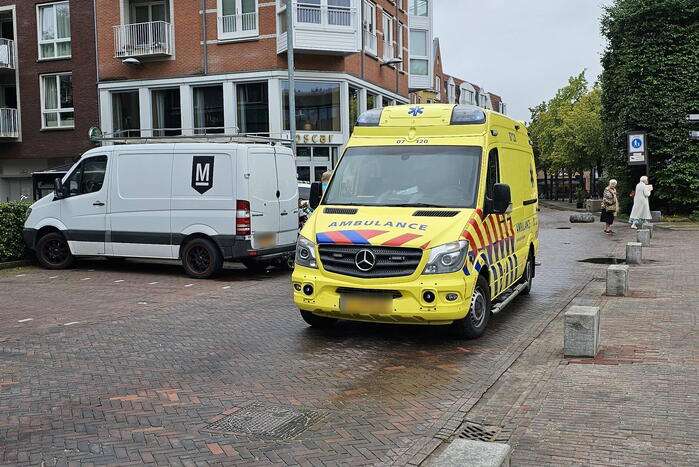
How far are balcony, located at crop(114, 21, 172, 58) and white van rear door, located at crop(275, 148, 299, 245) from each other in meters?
15.4

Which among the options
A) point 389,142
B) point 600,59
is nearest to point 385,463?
point 389,142

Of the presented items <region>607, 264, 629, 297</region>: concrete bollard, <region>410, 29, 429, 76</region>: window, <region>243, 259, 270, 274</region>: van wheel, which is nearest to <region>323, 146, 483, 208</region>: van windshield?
<region>607, 264, 629, 297</region>: concrete bollard

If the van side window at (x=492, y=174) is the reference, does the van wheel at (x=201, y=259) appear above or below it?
below

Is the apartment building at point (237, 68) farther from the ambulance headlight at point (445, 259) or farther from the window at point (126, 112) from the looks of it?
the ambulance headlight at point (445, 259)

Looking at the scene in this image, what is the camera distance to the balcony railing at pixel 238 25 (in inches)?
1037

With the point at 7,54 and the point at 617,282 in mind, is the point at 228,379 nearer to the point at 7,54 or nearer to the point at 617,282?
the point at 617,282

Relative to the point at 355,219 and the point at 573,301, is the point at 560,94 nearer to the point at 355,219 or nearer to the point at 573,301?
the point at 573,301

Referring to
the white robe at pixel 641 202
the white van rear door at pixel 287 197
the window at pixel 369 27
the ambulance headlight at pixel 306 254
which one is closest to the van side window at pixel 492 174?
the ambulance headlight at pixel 306 254

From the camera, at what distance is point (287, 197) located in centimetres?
1371

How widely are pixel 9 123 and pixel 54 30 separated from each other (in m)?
4.47

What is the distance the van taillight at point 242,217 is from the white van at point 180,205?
0.02 meters

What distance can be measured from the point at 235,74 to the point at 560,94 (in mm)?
36091

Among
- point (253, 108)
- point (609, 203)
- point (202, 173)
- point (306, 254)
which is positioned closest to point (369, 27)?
point (253, 108)

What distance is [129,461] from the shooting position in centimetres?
456
